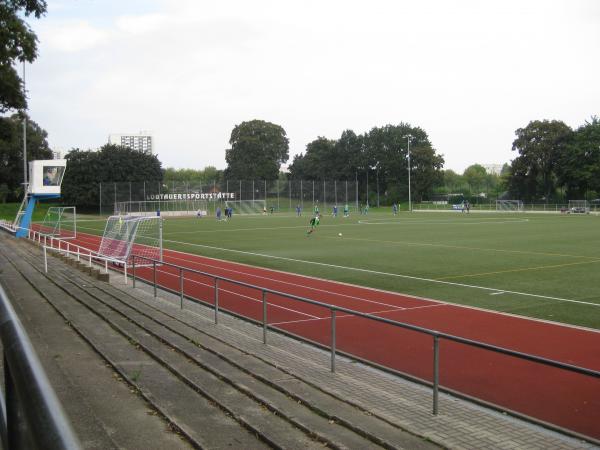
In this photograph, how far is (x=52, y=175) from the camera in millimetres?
36906

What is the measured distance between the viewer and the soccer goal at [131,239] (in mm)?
22188

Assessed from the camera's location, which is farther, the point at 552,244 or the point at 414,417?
the point at 552,244

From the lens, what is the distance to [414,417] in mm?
6465

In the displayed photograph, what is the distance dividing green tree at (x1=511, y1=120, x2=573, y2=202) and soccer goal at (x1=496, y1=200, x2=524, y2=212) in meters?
4.22

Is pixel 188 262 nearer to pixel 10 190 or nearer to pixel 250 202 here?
pixel 250 202

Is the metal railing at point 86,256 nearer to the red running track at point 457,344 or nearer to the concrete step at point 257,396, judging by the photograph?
the red running track at point 457,344

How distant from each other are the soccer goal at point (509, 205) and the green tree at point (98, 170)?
53.8 metres

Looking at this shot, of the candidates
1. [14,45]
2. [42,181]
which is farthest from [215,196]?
[14,45]

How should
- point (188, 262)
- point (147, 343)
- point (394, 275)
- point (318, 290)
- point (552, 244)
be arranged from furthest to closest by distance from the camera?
point (552, 244), point (188, 262), point (394, 275), point (318, 290), point (147, 343)

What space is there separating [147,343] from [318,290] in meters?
7.64

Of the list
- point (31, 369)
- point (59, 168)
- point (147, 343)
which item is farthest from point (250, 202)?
point (31, 369)

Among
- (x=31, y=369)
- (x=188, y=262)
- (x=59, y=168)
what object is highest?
(x=59, y=168)

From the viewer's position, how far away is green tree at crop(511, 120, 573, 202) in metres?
89.5

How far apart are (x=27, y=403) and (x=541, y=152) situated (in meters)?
97.4
